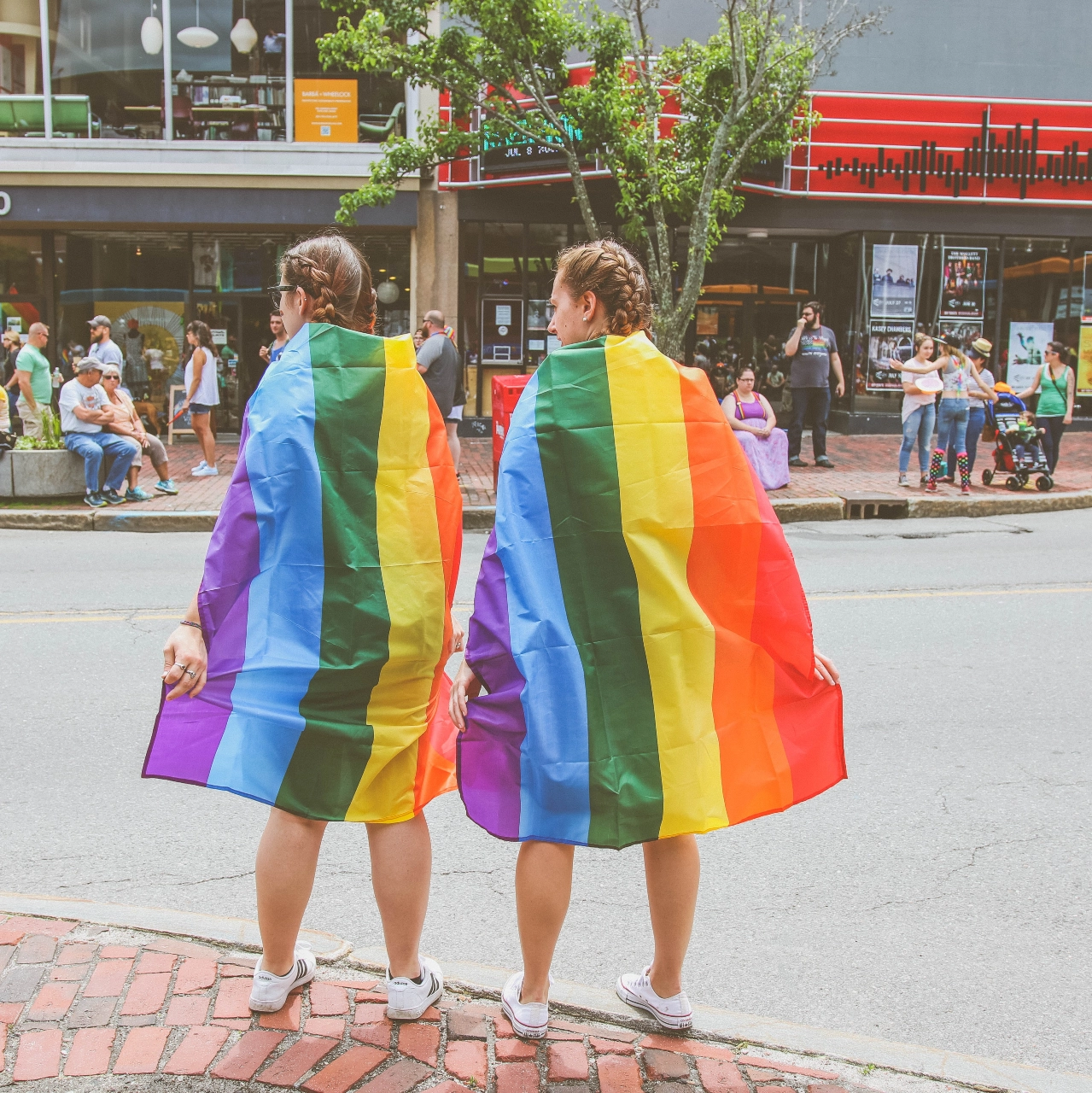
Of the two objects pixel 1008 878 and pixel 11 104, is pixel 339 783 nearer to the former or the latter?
pixel 1008 878

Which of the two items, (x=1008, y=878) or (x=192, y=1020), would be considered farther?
(x=1008, y=878)

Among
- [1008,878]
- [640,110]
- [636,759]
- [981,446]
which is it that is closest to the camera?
[636,759]

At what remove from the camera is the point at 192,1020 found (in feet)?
8.64

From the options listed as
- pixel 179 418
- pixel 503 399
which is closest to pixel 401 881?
pixel 503 399

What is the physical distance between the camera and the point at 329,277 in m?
2.72

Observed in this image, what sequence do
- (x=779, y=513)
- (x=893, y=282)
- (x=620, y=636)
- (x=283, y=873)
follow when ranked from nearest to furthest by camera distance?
(x=620, y=636)
(x=283, y=873)
(x=779, y=513)
(x=893, y=282)

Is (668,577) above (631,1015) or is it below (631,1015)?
above

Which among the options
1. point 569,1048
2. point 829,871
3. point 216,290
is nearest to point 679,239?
point 216,290

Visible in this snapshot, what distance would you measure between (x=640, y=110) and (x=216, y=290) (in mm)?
8102

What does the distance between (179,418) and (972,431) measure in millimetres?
11467

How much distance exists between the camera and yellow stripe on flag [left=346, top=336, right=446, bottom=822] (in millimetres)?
2590

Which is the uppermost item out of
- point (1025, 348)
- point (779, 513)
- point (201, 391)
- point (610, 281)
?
point (1025, 348)

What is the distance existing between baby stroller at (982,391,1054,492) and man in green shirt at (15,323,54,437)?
10553 mm

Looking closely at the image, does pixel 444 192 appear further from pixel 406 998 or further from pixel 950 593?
pixel 406 998
